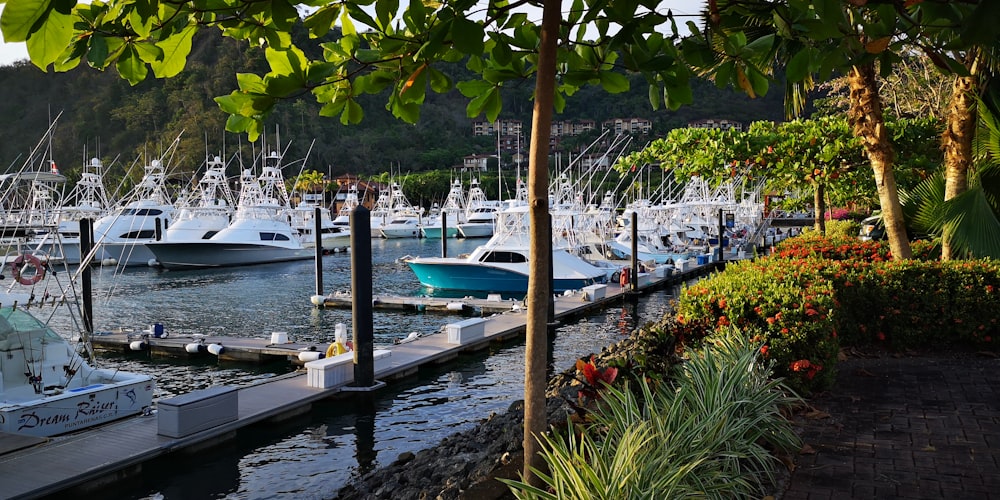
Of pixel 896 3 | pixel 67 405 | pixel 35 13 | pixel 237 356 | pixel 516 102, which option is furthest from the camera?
pixel 516 102

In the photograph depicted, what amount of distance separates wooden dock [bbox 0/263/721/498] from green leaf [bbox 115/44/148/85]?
7.34 meters

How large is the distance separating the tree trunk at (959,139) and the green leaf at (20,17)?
12.4 m

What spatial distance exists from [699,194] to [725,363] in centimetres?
6652

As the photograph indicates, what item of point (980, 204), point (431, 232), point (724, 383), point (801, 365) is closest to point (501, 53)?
point (724, 383)

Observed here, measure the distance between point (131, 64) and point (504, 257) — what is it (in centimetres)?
2859

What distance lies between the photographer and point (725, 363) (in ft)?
22.7

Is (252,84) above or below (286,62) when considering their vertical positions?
below

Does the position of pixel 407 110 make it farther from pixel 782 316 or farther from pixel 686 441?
pixel 782 316

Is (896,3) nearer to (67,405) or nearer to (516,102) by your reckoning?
(67,405)

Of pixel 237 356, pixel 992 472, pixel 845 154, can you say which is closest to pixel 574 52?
pixel 992 472

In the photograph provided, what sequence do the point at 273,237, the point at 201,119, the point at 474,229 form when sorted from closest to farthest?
the point at 273,237
the point at 474,229
the point at 201,119

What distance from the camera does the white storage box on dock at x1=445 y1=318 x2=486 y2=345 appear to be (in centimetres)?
1889

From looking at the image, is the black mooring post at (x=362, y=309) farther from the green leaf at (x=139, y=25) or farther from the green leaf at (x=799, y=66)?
the green leaf at (x=799, y=66)

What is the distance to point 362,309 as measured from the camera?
14.7 meters
